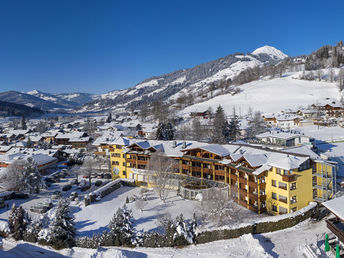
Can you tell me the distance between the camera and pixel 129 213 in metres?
26.7

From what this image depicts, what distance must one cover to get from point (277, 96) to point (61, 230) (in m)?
132

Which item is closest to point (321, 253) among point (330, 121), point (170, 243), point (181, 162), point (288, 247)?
point (288, 247)

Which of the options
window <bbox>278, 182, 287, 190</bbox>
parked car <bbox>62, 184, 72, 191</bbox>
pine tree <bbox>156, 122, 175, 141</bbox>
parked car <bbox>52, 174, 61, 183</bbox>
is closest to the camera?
window <bbox>278, 182, 287, 190</bbox>

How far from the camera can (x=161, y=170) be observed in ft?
128

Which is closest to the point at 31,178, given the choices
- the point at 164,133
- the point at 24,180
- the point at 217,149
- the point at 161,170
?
the point at 24,180

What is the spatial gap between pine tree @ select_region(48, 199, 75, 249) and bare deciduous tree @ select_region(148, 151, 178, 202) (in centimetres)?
1343

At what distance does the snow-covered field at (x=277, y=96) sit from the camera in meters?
121

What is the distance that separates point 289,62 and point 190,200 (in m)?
199

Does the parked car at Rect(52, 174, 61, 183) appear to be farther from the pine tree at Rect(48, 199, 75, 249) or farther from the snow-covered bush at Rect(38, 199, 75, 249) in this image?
the pine tree at Rect(48, 199, 75, 249)

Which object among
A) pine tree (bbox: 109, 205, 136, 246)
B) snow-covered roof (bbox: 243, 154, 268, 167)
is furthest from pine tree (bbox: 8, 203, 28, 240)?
snow-covered roof (bbox: 243, 154, 268, 167)

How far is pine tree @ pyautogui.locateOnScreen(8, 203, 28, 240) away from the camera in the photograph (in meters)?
29.1

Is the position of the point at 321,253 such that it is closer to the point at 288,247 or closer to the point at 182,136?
the point at 288,247

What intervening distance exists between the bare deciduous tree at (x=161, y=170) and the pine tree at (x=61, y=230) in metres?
13.4

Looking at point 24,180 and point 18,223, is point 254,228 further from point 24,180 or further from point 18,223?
point 24,180
